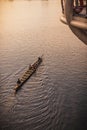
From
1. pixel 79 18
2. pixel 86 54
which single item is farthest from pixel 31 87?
pixel 79 18

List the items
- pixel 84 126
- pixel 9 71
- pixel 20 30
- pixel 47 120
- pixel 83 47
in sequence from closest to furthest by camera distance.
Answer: pixel 84 126 < pixel 47 120 < pixel 9 71 < pixel 83 47 < pixel 20 30

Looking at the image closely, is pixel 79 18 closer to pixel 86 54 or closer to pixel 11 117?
pixel 11 117

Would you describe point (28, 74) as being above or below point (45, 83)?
below

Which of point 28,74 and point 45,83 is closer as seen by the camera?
point 45,83

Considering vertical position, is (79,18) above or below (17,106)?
above

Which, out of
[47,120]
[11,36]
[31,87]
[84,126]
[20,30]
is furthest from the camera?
[20,30]

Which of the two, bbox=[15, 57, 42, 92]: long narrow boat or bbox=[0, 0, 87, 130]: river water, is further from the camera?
bbox=[15, 57, 42, 92]: long narrow boat

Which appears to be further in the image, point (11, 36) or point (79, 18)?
point (11, 36)

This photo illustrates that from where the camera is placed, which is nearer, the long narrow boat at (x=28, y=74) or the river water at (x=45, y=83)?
the river water at (x=45, y=83)
